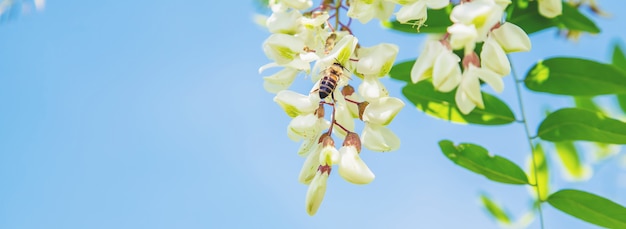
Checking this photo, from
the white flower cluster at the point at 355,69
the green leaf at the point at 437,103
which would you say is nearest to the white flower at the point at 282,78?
the white flower cluster at the point at 355,69

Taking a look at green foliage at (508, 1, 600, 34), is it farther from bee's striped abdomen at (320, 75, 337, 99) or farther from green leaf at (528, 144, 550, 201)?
bee's striped abdomen at (320, 75, 337, 99)

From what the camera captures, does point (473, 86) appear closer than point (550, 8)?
Yes

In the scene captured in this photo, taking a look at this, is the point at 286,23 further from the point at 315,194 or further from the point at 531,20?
the point at 531,20

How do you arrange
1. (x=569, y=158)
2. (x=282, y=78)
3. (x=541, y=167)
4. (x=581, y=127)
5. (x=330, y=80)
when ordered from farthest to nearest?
(x=569, y=158)
(x=541, y=167)
(x=581, y=127)
(x=282, y=78)
(x=330, y=80)

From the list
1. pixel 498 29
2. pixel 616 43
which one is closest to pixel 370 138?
pixel 498 29

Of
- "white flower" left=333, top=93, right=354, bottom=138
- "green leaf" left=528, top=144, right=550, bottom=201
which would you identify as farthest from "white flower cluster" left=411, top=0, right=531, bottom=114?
"green leaf" left=528, top=144, right=550, bottom=201

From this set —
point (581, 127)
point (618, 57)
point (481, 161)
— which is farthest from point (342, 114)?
point (618, 57)

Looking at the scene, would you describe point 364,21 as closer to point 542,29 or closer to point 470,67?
point 470,67
